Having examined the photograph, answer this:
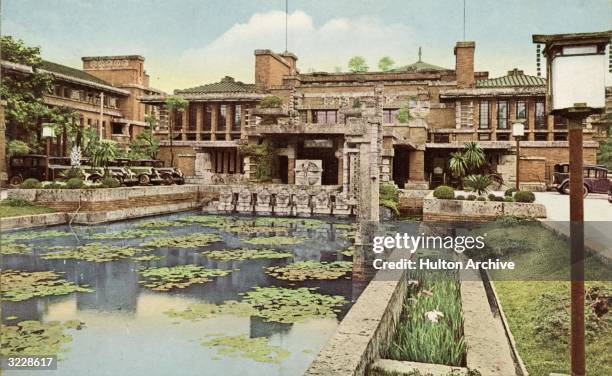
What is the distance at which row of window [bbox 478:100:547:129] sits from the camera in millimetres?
32969

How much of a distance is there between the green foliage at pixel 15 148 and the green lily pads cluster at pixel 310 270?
19.9 metres

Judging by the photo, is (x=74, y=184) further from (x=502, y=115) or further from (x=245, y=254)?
(x=502, y=115)

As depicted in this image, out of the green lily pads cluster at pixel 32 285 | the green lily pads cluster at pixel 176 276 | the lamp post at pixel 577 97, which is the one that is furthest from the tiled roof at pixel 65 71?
the lamp post at pixel 577 97

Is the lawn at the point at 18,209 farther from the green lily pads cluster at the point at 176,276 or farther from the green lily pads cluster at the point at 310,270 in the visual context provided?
the green lily pads cluster at the point at 310,270

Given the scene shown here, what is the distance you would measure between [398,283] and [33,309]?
6234mm

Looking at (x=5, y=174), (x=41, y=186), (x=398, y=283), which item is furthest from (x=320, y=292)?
(x=5, y=174)

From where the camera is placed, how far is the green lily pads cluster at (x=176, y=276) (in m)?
9.86

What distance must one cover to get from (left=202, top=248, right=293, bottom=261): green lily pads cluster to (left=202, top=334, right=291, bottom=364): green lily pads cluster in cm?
591

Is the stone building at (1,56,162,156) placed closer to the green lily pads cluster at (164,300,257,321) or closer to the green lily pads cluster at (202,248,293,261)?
the green lily pads cluster at (202,248,293,261)

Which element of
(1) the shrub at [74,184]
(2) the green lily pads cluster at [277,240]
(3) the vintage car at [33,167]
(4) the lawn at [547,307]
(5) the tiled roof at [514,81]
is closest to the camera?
(4) the lawn at [547,307]

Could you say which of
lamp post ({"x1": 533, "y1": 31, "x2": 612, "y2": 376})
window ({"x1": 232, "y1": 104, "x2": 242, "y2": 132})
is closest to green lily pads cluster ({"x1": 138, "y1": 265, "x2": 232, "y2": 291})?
lamp post ({"x1": 533, "y1": 31, "x2": 612, "y2": 376})

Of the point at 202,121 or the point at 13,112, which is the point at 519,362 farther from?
the point at 202,121

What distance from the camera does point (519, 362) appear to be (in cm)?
530

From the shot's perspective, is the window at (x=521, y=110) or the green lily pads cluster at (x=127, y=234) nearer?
the green lily pads cluster at (x=127, y=234)
